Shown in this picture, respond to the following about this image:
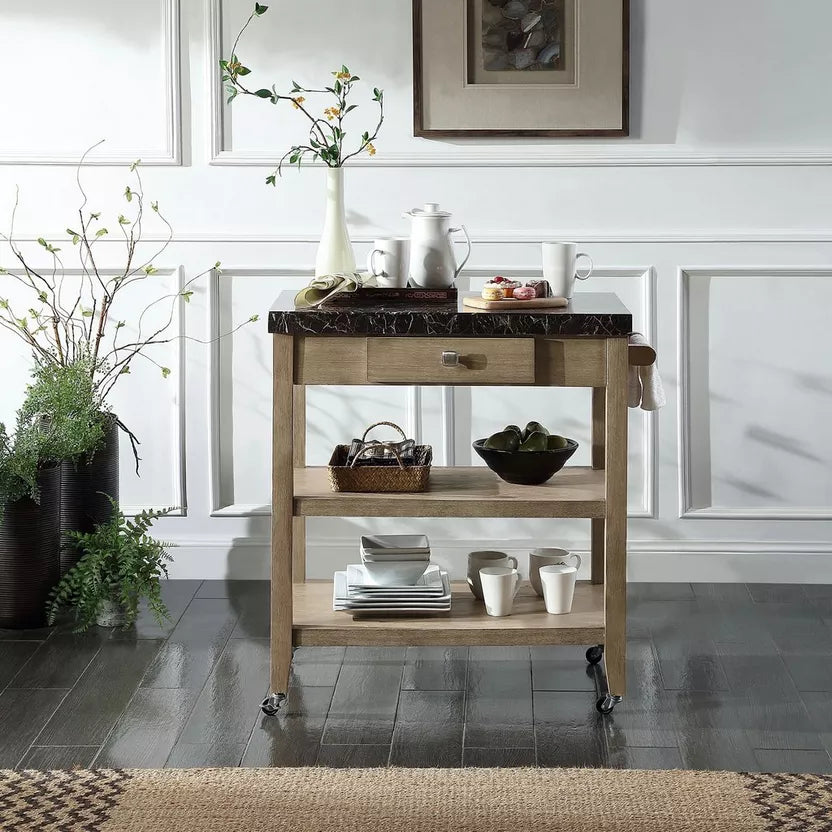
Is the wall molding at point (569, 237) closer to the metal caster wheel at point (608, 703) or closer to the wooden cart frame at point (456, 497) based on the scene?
the wooden cart frame at point (456, 497)

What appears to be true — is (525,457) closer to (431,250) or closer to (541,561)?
(541,561)

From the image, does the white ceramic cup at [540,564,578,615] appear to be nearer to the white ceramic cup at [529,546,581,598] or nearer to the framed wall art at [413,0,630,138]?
the white ceramic cup at [529,546,581,598]

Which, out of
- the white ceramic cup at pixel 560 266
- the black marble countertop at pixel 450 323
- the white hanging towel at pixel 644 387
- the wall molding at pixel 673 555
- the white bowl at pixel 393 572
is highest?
the white ceramic cup at pixel 560 266

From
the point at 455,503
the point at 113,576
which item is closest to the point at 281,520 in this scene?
the point at 455,503

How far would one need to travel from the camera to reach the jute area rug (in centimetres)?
202

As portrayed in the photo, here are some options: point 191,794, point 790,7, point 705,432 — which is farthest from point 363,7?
point 191,794

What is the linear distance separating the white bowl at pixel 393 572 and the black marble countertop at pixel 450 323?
1.75ft

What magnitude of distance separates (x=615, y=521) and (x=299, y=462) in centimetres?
83

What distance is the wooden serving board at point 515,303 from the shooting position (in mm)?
2420

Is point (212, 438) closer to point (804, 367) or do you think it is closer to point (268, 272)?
point (268, 272)

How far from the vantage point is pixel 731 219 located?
3.24 m

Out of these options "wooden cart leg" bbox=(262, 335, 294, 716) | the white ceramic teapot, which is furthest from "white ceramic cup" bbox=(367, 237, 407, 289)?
"wooden cart leg" bbox=(262, 335, 294, 716)

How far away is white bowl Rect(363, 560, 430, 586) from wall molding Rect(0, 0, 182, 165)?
4.46 ft

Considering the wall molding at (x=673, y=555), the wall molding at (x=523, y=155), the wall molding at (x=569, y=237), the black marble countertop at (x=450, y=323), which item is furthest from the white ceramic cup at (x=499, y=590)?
the wall molding at (x=523, y=155)
